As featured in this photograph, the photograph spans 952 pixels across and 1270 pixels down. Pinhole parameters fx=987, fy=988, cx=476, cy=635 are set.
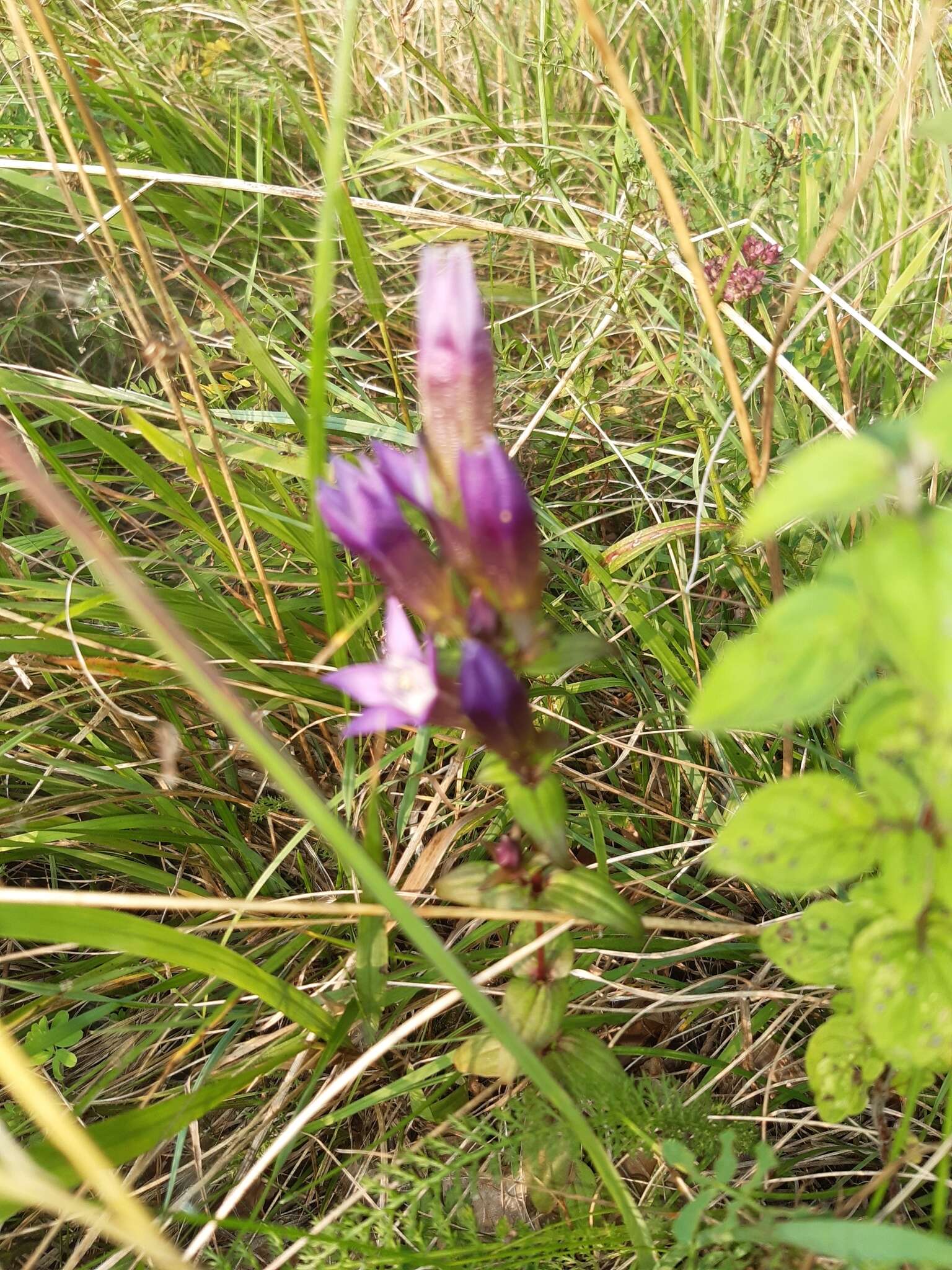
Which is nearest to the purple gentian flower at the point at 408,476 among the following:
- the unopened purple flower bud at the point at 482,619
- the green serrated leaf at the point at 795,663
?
the unopened purple flower bud at the point at 482,619

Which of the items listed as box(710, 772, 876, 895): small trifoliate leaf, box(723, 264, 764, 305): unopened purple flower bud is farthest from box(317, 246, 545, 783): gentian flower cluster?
box(723, 264, 764, 305): unopened purple flower bud

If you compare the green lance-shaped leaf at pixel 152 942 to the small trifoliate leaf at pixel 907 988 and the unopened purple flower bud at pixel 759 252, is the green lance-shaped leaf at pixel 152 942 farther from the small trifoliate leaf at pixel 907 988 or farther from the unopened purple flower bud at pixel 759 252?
the unopened purple flower bud at pixel 759 252

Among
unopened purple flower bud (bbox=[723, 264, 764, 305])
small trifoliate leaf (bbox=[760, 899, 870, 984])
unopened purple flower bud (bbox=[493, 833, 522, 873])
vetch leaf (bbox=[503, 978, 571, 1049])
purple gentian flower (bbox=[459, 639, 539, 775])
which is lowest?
vetch leaf (bbox=[503, 978, 571, 1049])

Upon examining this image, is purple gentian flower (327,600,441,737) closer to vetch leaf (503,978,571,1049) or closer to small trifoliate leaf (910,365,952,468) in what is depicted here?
vetch leaf (503,978,571,1049)

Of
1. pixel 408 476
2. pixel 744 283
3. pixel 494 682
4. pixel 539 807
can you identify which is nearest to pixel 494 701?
pixel 494 682

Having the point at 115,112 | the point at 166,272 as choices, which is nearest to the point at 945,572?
the point at 166,272

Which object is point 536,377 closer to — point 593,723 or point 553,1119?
point 593,723
